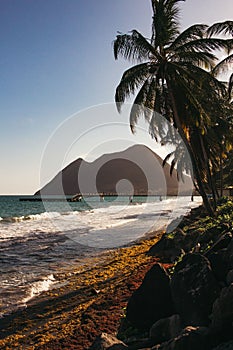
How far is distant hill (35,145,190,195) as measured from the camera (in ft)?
534

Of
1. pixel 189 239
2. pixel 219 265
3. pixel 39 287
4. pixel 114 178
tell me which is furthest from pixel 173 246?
pixel 114 178

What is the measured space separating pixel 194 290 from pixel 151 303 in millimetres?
1123

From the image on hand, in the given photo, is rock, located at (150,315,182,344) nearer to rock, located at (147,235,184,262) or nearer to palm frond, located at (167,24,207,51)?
rock, located at (147,235,184,262)

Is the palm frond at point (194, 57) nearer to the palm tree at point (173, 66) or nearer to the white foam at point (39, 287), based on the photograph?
the palm tree at point (173, 66)

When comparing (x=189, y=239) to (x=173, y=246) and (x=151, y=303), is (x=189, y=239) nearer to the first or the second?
(x=173, y=246)

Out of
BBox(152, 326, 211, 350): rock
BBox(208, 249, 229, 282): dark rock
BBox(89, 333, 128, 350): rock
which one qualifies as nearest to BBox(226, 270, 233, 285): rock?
BBox(208, 249, 229, 282): dark rock

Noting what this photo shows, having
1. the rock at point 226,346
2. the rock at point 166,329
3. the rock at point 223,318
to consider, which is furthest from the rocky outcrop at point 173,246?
the rock at point 226,346

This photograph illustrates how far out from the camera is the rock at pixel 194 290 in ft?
15.5

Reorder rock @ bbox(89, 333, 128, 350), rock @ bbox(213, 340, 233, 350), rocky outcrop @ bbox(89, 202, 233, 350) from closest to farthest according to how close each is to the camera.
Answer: rock @ bbox(213, 340, 233, 350) < rocky outcrop @ bbox(89, 202, 233, 350) < rock @ bbox(89, 333, 128, 350)

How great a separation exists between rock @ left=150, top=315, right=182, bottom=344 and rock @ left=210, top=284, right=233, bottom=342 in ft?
2.98

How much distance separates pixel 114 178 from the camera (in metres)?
179

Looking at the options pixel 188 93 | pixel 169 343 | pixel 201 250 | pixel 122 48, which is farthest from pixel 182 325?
pixel 122 48

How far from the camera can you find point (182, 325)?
4.72 meters

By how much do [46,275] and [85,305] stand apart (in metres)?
3.72
